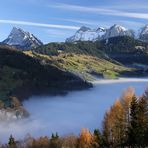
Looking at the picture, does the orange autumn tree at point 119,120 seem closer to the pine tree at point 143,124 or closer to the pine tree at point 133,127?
the pine tree at point 133,127

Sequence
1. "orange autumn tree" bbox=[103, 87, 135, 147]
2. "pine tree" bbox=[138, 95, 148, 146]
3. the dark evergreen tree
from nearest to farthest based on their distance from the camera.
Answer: "pine tree" bbox=[138, 95, 148, 146] → "orange autumn tree" bbox=[103, 87, 135, 147] → the dark evergreen tree

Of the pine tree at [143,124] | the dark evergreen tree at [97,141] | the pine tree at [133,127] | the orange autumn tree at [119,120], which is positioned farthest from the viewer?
the dark evergreen tree at [97,141]

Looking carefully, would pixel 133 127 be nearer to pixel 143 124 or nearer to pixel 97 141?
pixel 143 124

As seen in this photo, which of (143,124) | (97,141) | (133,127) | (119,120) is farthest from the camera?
(97,141)

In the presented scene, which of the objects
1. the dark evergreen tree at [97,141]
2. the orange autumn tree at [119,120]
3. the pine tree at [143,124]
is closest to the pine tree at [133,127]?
the pine tree at [143,124]

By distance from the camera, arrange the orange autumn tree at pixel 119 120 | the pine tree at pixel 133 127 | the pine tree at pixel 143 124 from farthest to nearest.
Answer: the orange autumn tree at pixel 119 120 → the pine tree at pixel 133 127 → the pine tree at pixel 143 124

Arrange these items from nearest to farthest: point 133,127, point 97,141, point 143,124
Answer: point 143,124 → point 133,127 → point 97,141

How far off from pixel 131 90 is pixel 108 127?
37.0 feet

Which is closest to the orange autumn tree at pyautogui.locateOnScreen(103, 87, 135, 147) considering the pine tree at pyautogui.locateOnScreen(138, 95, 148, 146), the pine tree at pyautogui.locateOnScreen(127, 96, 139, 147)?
the pine tree at pyautogui.locateOnScreen(127, 96, 139, 147)

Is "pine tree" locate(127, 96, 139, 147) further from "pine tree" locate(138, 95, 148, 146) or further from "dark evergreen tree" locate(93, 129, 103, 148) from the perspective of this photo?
"dark evergreen tree" locate(93, 129, 103, 148)

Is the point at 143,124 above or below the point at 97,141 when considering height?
above

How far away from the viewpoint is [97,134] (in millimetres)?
122688

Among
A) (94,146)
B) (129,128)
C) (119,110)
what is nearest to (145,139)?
(129,128)

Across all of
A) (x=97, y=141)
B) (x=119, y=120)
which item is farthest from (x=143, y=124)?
(x=97, y=141)
